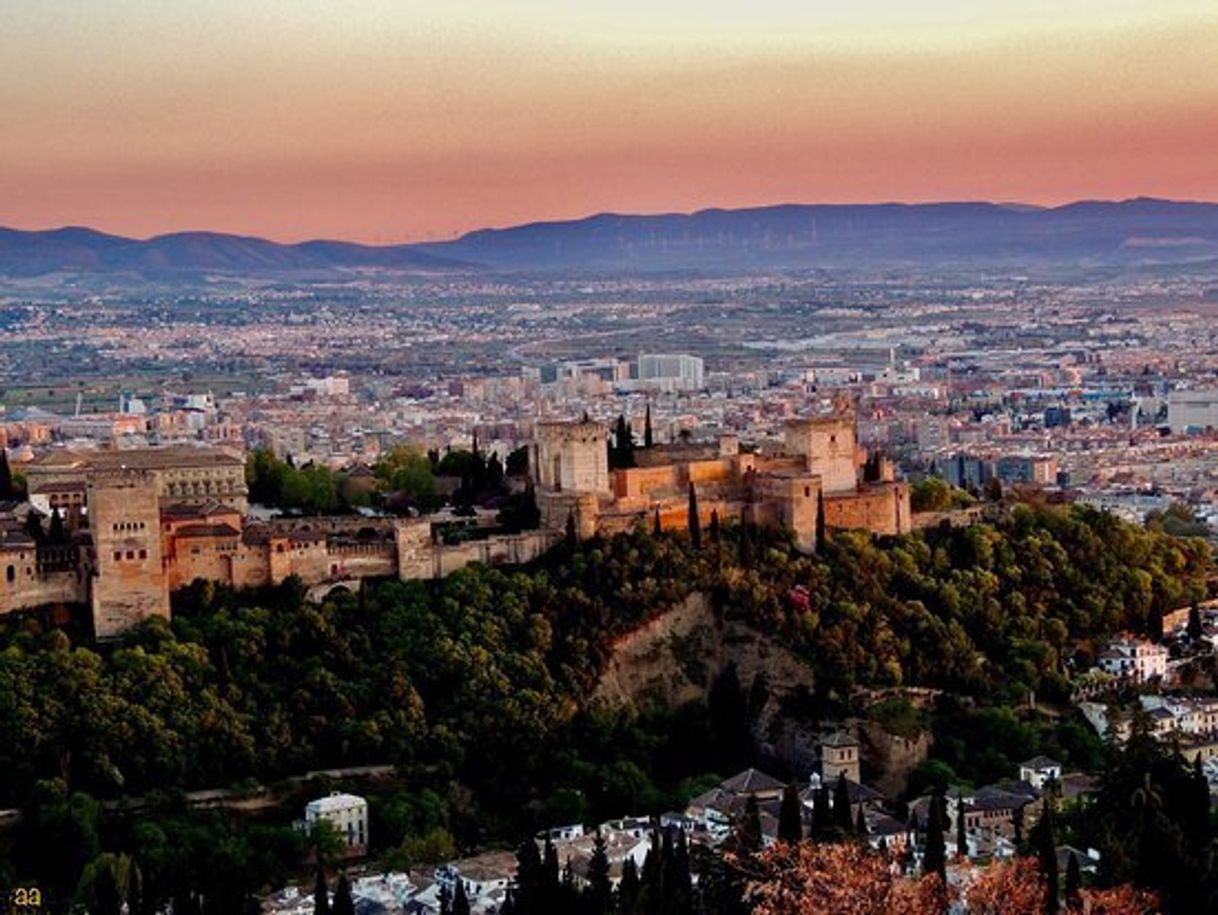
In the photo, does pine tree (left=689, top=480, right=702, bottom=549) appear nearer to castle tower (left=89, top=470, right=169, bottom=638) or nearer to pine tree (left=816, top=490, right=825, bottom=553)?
pine tree (left=816, top=490, right=825, bottom=553)

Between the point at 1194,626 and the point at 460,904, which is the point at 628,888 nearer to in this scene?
the point at 460,904

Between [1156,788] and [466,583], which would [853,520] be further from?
[1156,788]

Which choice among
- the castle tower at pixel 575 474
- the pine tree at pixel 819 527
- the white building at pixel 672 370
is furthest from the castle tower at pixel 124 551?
the white building at pixel 672 370

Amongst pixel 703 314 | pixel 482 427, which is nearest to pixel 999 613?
pixel 482 427

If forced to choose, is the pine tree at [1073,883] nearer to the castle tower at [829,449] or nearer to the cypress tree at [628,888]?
the cypress tree at [628,888]

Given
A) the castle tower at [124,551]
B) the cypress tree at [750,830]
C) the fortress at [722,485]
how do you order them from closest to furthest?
the cypress tree at [750,830] < the castle tower at [124,551] < the fortress at [722,485]
